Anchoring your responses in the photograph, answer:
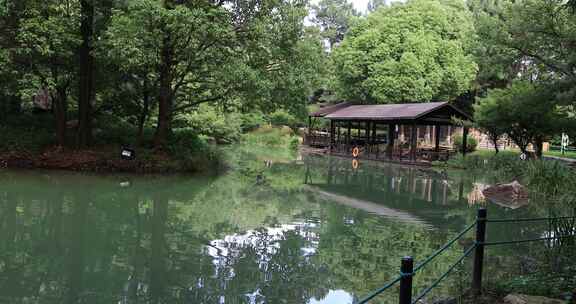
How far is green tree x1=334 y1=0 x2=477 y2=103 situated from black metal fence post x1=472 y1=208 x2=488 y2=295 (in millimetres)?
30106

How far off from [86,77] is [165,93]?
106 inches

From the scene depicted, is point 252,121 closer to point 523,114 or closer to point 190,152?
point 190,152

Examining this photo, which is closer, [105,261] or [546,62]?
[105,261]

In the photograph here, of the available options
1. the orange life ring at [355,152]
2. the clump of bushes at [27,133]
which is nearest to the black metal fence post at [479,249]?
the clump of bushes at [27,133]

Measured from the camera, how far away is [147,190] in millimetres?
13500

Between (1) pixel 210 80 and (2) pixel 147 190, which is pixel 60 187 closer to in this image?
(2) pixel 147 190

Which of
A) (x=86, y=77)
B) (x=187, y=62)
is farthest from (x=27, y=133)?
(x=187, y=62)

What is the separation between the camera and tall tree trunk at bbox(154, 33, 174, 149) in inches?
656

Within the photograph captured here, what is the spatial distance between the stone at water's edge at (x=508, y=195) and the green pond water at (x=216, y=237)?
1.93 ft

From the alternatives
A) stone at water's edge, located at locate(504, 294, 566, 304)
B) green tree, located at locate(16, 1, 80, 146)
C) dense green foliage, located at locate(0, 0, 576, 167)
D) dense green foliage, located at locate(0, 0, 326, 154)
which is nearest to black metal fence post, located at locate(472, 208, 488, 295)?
stone at water's edge, located at locate(504, 294, 566, 304)

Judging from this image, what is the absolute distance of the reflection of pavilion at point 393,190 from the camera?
1234 centimetres

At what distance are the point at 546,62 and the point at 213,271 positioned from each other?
44.1ft

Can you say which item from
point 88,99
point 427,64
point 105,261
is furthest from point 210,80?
point 427,64

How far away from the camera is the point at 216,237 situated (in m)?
8.83
